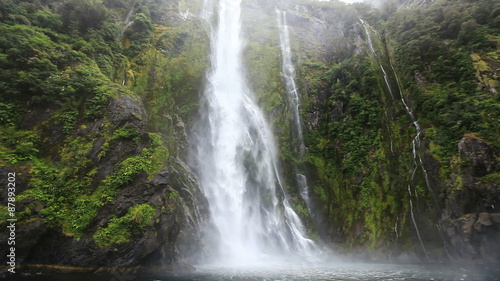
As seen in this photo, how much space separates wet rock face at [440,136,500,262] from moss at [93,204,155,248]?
16.3 meters

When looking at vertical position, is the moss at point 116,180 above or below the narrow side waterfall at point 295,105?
below

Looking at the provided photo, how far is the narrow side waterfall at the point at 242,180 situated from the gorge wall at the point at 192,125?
1083 mm

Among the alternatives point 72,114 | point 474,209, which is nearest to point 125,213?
point 72,114

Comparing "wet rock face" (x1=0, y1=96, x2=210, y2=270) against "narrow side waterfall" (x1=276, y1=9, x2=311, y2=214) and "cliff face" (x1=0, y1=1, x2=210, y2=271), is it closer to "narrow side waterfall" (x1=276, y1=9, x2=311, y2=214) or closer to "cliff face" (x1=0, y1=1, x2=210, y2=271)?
"cliff face" (x1=0, y1=1, x2=210, y2=271)

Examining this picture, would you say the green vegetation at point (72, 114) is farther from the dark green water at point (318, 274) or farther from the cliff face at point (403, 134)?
the cliff face at point (403, 134)

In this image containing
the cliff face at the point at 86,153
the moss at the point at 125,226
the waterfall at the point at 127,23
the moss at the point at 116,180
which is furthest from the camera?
the waterfall at the point at 127,23

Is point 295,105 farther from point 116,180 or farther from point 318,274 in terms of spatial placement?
point 116,180

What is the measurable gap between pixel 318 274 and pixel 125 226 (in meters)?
9.37

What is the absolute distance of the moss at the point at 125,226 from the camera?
12094mm

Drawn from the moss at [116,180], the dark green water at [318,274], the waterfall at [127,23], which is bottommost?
the dark green water at [318,274]

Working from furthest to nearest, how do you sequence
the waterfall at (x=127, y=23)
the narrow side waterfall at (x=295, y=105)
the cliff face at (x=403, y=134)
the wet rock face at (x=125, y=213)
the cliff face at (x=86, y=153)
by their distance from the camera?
the waterfall at (x=127, y=23), the narrow side waterfall at (x=295, y=105), the cliff face at (x=403, y=134), the cliff face at (x=86, y=153), the wet rock face at (x=125, y=213)

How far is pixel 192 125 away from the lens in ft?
71.1

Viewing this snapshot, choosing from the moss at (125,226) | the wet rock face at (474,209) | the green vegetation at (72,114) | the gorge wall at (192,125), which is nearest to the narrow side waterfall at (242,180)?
the gorge wall at (192,125)

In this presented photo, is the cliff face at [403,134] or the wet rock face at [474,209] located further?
the cliff face at [403,134]
